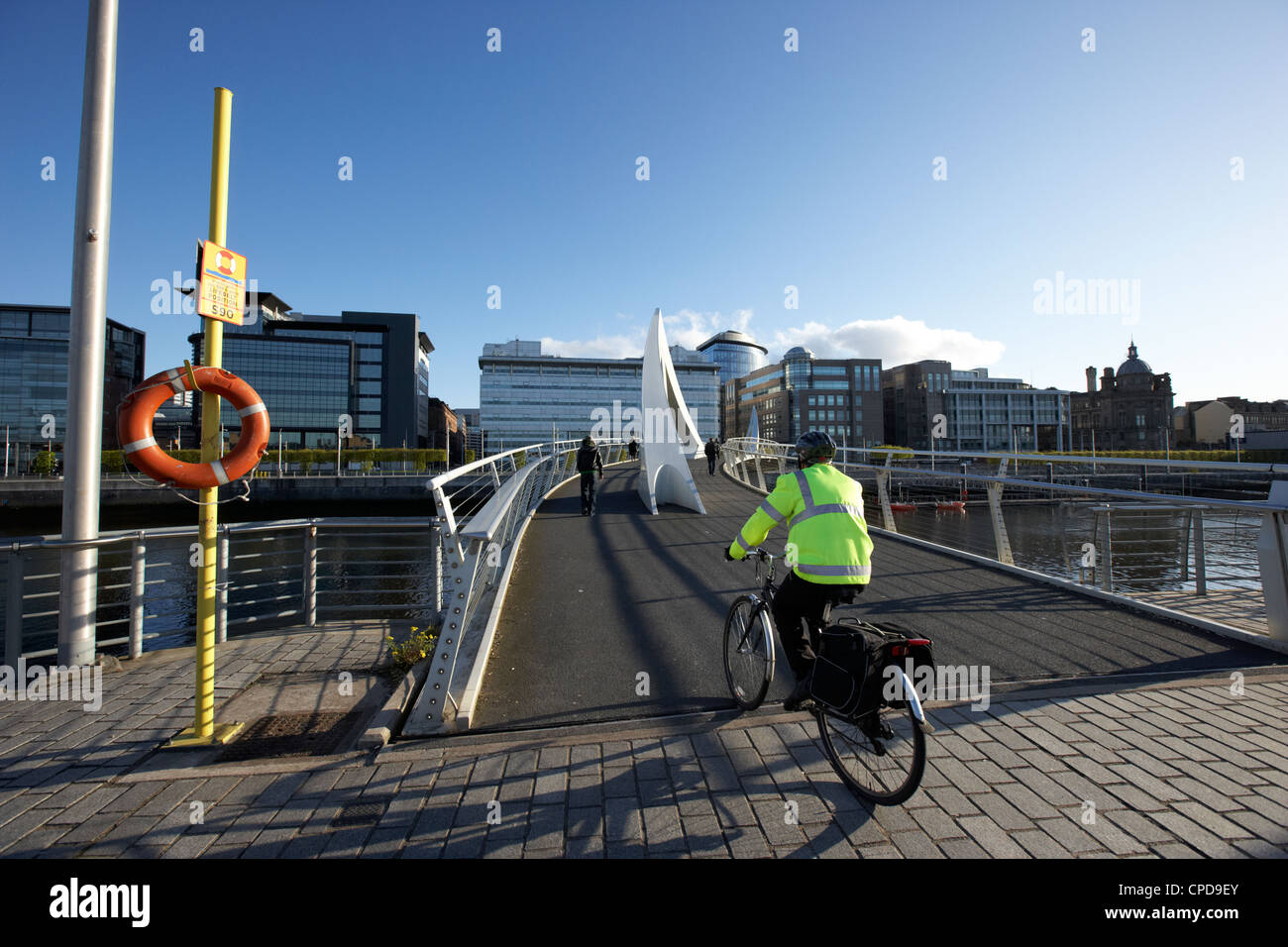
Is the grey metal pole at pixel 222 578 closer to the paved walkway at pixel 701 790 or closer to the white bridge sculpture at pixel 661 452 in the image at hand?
the paved walkway at pixel 701 790

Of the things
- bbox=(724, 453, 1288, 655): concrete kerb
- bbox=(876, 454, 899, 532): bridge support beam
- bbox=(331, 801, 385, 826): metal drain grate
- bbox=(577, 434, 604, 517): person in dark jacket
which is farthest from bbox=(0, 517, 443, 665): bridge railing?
bbox=(876, 454, 899, 532): bridge support beam

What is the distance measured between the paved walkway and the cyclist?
2.04 feet

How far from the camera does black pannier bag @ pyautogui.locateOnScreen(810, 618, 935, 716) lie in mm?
2605

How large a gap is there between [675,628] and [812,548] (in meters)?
2.49

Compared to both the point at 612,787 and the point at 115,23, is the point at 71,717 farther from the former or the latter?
the point at 115,23

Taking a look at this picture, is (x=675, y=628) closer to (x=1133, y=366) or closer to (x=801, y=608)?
(x=801, y=608)

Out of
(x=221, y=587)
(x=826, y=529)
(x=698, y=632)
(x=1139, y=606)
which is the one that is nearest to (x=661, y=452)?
(x=698, y=632)

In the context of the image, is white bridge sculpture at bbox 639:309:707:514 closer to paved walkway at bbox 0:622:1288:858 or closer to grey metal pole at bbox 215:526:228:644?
grey metal pole at bbox 215:526:228:644

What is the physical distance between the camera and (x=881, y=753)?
268cm

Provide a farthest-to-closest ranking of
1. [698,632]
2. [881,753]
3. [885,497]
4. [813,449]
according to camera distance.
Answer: [885,497], [698,632], [813,449], [881,753]

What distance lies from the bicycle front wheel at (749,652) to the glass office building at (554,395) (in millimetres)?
91695

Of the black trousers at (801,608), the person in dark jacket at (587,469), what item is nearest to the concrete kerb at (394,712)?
the black trousers at (801,608)
